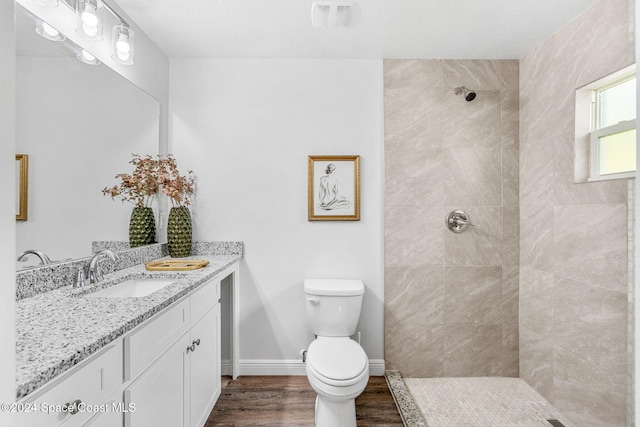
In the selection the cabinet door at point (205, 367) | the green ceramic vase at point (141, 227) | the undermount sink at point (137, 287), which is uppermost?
the green ceramic vase at point (141, 227)

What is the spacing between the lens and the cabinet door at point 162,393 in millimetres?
1176

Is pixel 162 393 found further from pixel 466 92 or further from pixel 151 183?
pixel 466 92

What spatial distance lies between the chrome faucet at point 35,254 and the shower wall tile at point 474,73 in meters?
2.61

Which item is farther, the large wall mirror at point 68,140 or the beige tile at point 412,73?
the beige tile at point 412,73

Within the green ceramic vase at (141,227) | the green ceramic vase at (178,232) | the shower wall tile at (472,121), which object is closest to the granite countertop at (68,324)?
the green ceramic vase at (141,227)

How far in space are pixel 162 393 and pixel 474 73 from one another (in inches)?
108

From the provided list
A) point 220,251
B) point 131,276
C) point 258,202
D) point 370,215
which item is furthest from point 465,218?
point 131,276

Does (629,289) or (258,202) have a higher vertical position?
(258,202)

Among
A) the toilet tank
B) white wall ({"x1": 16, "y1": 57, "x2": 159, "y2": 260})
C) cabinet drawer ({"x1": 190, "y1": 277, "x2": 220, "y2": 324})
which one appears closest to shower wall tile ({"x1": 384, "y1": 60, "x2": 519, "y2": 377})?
Answer: the toilet tank

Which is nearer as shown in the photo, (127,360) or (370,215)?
(127,360)

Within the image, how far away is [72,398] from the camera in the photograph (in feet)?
2.86

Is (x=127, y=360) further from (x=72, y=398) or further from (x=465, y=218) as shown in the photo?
(x=465, y=218)

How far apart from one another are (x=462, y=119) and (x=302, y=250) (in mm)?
→ 1522

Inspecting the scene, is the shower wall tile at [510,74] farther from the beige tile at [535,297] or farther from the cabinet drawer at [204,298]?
the cabinet drawer at [204,298]
